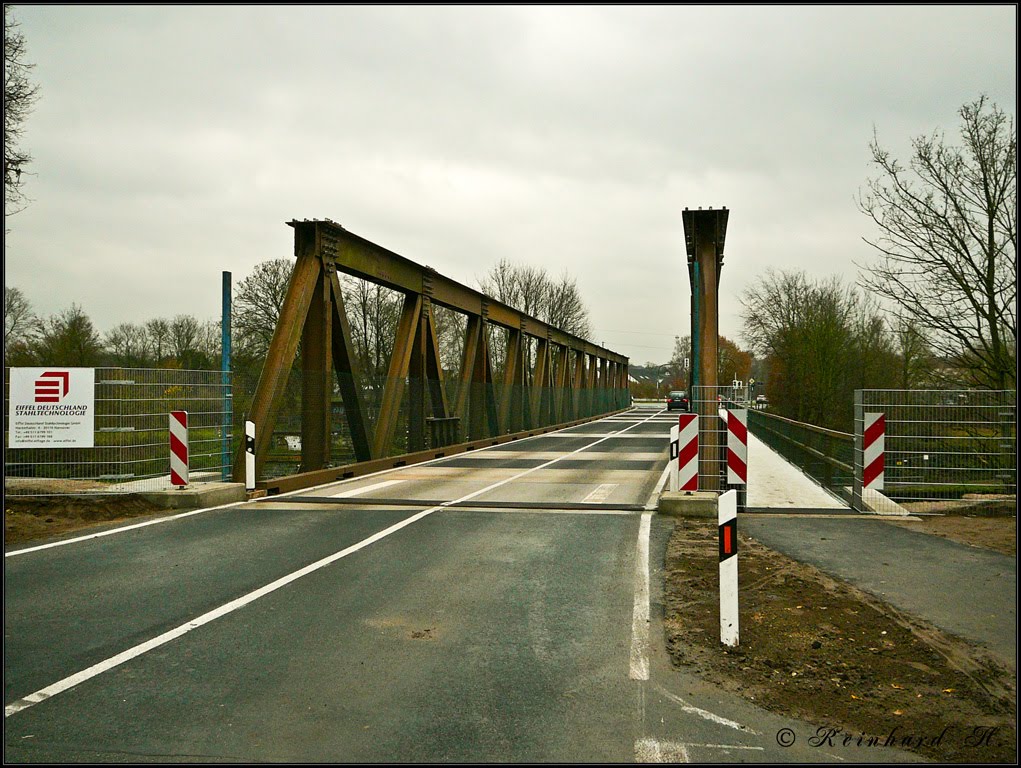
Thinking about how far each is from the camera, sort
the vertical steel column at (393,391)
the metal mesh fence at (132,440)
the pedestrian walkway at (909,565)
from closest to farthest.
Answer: the pedestrian walkway at (909,565) < the metal mesh fence at (132,440) < the vertical steel column at (393,391)

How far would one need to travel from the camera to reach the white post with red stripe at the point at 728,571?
552 cm

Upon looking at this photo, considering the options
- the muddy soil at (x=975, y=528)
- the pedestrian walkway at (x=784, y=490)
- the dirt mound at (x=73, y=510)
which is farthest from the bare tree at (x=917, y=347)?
the dirt mound at (x=73, y=510)

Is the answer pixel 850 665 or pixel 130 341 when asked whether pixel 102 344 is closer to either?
pixel 130 341

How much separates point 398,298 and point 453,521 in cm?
3695

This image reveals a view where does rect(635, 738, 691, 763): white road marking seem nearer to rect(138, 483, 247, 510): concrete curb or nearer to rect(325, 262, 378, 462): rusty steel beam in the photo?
rect(138, 483, 247, 510): concrete curb

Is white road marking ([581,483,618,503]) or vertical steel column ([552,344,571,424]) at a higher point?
vertical steel column ([552,344,571,424])

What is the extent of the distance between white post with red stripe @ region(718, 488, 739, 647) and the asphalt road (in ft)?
1.77

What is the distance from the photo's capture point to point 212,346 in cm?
4956

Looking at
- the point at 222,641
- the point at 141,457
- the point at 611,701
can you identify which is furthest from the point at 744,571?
the point at 141,457

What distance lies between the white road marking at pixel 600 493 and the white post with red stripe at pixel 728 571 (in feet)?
22.2

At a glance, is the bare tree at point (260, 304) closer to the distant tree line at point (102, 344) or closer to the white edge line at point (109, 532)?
the distant tree line at point (102, 344)

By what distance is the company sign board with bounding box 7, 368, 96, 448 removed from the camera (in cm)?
1134

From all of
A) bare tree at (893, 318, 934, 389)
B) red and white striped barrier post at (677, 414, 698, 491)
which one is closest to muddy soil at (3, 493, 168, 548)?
red and white striped barrier post at (677, 414, 698, 491)

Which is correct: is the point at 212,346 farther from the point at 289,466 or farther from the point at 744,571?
the point at 744,571
